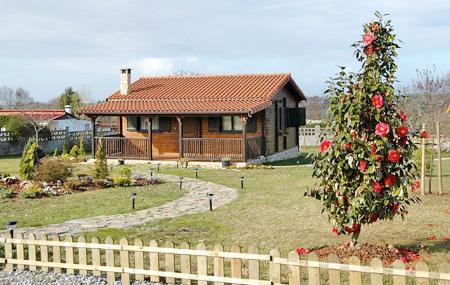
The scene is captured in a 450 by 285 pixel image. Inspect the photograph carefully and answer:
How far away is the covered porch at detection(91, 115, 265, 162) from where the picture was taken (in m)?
24.6

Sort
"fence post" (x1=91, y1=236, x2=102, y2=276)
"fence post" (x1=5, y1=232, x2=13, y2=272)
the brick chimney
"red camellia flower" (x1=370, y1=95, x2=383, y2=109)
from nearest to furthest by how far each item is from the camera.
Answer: "fence post" (x1=91, y1=236, x2=102, y2=276) < "red camellia flower" (x1=370, y1=95, x2=383, y2=109) < "fence post" (x1=5, y1=232, x2=13, y2=272) < the brick chimney

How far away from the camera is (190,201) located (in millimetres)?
14477

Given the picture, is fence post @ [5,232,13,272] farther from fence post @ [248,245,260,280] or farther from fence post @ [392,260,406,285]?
fence post @ [392,260,406,285]

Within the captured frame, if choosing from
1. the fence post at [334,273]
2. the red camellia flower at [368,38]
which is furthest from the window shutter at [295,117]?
the fence post at [334,273]

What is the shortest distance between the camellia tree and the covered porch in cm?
1604

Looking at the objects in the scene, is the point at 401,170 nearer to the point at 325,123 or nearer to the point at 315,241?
the point at 325,123

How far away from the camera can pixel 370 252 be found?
26.6 ft

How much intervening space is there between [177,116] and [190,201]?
10.9 metres

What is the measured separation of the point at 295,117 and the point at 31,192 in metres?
17.8

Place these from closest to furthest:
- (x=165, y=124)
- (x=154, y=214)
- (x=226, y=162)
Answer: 1. (x=154, y=214)
2. (x=226, y=162)
3. (x=165, y=124)

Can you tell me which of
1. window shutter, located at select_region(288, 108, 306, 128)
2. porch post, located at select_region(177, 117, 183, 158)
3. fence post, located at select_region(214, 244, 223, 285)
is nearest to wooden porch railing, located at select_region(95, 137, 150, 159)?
porch post, located at select_region(177, 117, 183, 158)

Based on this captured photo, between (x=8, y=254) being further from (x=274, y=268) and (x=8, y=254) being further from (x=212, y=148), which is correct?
(x=212, y=148)

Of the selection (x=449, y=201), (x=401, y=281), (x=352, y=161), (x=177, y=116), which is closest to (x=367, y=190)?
(x=352, y=161)

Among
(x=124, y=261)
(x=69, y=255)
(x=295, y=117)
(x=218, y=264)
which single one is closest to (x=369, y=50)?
(x=218, y=264)
